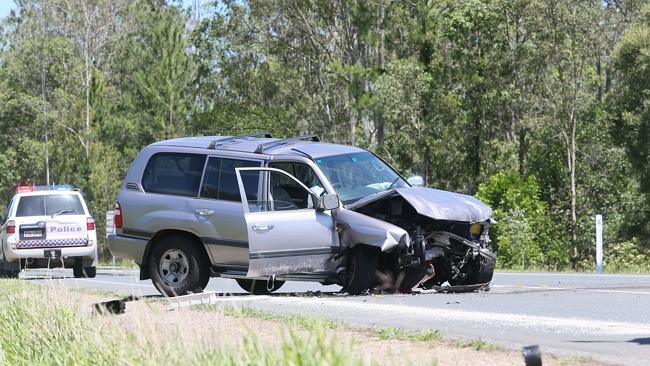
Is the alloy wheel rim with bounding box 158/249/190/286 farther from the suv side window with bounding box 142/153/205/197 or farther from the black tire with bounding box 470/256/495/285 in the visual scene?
the black tire with bounding box 470/256/495/285

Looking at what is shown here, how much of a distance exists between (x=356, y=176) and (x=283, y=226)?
131 centimetres

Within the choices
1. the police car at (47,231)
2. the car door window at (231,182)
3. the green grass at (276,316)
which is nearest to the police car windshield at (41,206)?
the police car at (47,231)

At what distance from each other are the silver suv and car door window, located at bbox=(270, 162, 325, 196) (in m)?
0.01

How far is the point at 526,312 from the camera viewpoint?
38.1 feet

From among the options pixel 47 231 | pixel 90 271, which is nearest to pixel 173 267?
pixel 47 231

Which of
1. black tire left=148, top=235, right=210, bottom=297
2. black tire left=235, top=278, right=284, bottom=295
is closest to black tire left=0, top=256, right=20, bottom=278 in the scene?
black tire left=235, top=278, right=284, bottom=295

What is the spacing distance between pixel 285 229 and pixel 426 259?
164 cm

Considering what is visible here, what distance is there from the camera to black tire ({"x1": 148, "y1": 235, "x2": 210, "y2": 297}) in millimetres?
13781

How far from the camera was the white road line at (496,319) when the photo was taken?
32.2ft

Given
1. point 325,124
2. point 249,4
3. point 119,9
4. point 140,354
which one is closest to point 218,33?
point 249,4

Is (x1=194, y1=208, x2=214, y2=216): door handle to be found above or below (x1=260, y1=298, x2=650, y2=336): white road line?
above

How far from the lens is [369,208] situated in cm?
1373

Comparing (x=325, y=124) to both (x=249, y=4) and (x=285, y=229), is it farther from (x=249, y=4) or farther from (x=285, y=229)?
(x=285, y=229)

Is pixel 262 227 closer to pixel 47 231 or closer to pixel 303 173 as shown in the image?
pixel 303 173
